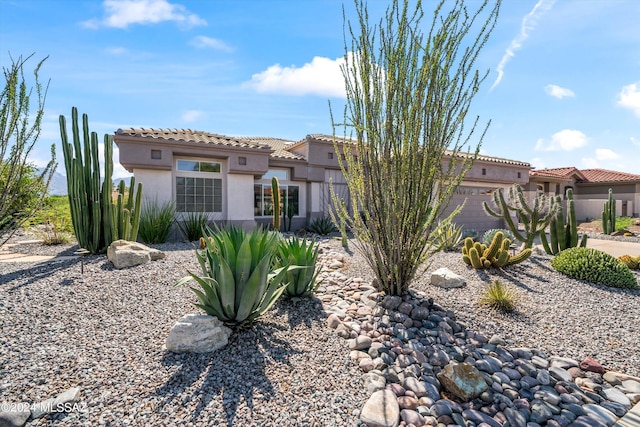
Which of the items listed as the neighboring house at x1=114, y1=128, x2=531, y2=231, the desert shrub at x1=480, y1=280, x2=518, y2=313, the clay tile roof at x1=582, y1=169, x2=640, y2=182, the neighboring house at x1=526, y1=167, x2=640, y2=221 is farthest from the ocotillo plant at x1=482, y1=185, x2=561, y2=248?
the clay tile roof at x1=582, y1=169, x2=640, y2=182

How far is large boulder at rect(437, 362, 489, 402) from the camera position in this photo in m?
3.14

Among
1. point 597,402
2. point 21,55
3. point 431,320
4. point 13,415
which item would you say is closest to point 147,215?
point 21,55

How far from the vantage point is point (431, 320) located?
14.2 ft

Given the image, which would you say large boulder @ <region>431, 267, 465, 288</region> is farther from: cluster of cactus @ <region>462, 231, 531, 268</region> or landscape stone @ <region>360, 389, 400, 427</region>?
landscape stone @ <region>360, 389, 400, 427</region>

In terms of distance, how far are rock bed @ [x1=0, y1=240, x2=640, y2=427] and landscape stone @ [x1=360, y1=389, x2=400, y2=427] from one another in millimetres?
54

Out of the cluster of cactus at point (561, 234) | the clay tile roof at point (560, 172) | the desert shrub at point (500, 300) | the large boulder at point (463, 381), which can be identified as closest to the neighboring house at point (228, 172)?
the desert shrub at point (500, 300)

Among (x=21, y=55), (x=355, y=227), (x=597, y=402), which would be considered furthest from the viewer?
(x=355, y=227)

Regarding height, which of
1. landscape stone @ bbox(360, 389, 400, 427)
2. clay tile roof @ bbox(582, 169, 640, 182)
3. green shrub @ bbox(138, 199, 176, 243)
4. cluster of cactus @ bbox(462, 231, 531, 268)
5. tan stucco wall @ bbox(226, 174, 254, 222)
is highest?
clay tile roof @ bbox(582, 169, 640, 182)

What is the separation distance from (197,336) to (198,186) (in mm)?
9533

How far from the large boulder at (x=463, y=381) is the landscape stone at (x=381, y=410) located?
627mm

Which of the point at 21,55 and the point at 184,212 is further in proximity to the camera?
the point at 184,212

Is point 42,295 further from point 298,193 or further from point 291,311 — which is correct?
point 298,193

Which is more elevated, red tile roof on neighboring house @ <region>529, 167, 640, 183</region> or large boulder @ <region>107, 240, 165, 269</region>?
red tile roof on neighboring house @ <region>529, 167, 640, 183</region>

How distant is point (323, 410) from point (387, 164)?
9.82 feet
